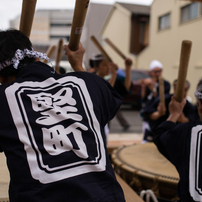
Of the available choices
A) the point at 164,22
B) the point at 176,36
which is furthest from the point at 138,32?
the point at 176,36

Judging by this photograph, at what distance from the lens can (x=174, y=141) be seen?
3.79 ft

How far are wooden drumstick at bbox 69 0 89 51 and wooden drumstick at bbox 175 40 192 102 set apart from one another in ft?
1.60

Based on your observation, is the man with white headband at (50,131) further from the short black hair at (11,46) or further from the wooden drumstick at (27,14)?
the wooden drumstick at (27,14)

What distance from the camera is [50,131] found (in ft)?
2.79

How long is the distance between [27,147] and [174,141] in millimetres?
678

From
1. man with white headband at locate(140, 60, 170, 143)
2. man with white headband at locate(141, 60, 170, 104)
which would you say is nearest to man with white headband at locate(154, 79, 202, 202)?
man with white headband at locate(140, 60, 170, 143)

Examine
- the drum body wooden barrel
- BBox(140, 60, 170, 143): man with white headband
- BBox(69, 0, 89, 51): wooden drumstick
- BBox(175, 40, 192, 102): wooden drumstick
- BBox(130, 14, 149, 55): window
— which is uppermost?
BBox(130, 14, 149, 55): window

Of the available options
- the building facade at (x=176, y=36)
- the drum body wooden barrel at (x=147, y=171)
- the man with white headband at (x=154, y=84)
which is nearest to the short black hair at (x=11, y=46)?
the drum body wooden barrel at (x=147, y=171)

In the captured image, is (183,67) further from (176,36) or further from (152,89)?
(176,36)

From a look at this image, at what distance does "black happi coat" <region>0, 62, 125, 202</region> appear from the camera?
82 cm

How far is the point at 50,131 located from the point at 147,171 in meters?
0.99

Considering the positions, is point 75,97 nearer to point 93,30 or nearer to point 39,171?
point 39,171

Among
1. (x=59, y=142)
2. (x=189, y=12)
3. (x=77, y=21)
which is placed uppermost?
(x=189, y=12)

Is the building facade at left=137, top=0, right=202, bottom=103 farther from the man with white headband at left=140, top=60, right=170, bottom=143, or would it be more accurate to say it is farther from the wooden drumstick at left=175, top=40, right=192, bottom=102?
the wooden drumstick at left=175, top=40, right=192, bottom=102
